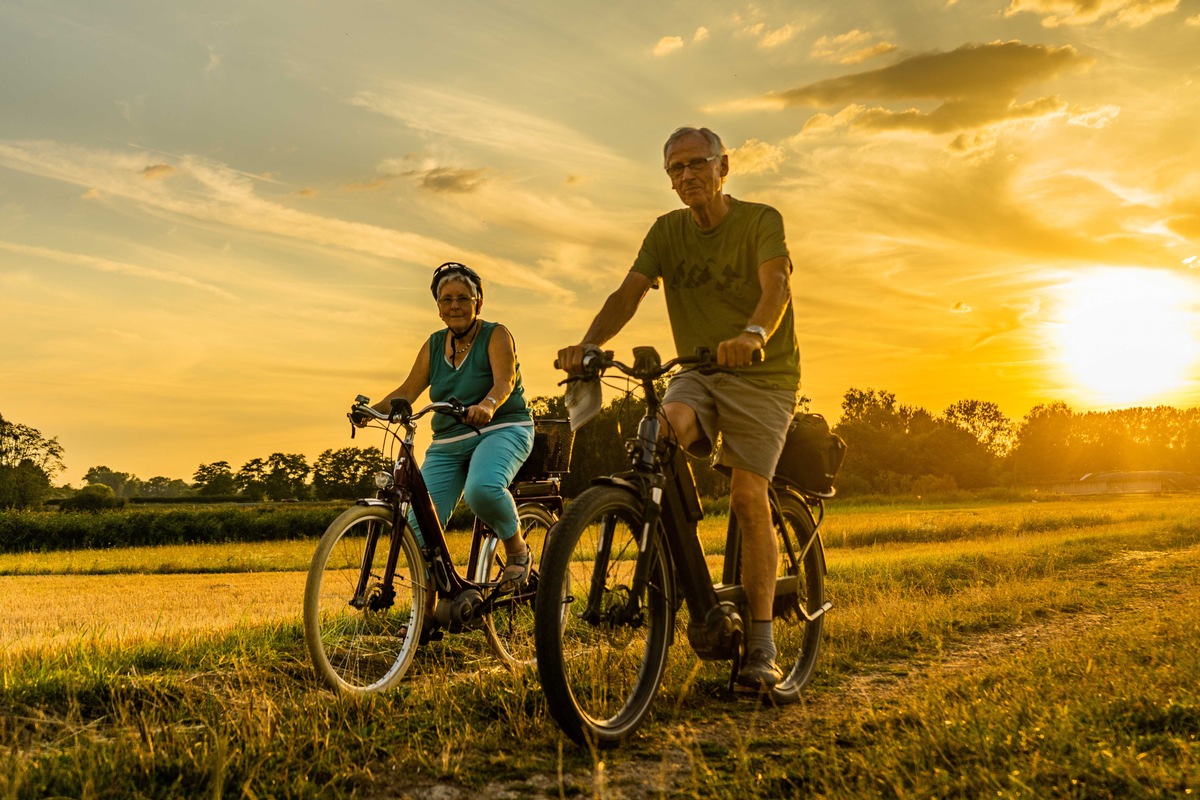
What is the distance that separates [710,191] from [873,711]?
2.52 meters

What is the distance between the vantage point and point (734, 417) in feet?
15.9

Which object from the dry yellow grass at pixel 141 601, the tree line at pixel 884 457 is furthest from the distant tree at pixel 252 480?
the dry yellow grass at pixel 141 601

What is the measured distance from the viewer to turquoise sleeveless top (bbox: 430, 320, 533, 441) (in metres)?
6.31

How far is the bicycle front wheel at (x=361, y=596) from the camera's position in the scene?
5.23 metres

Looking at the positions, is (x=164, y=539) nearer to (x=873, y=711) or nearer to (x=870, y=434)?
(x=873, y=711)

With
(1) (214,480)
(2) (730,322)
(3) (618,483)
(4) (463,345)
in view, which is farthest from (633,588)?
(1) (214,480)

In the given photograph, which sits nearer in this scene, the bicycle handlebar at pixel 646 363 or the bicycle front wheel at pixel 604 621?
the bicycle front wheel at pixel 604 621

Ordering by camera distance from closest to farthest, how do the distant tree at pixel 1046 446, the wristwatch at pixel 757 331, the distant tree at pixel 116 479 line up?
the wristwatch at pixel 757 331
the distant tree at pixel 1046 446
the distant tree at pixel 116 479

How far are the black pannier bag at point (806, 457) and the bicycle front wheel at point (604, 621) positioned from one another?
1264 millimetres

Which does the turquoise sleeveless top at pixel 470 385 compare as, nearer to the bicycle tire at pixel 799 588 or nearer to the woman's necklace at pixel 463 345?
the woman's necklace at pixel 463 345

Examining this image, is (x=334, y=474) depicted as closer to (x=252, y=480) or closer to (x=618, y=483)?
(x=252, y=480)

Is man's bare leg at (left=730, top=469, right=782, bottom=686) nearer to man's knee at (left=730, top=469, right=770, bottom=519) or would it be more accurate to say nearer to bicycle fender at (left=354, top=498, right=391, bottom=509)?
man's knee at (left=730, top=469, right=770, bottom=519)

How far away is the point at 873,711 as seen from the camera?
15.7 feet

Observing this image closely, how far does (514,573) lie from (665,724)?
204 cm
